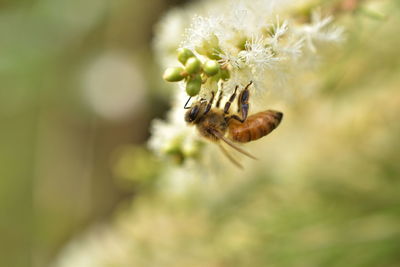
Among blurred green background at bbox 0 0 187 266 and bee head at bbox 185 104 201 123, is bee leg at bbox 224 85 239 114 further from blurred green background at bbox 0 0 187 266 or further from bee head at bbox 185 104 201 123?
blurred green background at bbox 0 0 187 266

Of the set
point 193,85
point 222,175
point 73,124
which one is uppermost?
point 73,124

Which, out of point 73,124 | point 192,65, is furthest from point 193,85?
point 73,124

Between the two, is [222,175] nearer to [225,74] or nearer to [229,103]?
[229,103]

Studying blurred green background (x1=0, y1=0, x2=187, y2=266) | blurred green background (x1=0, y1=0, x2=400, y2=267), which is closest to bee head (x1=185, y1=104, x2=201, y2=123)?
blurred green background (x1=0, y1=0, x2=400, y2=267)

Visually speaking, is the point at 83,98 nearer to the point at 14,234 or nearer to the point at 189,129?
the point at 14,234

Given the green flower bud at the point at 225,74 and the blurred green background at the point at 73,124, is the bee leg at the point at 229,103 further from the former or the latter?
the blurred green background at the point at 73,124

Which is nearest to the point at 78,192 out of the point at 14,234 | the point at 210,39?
the point at 14,234
